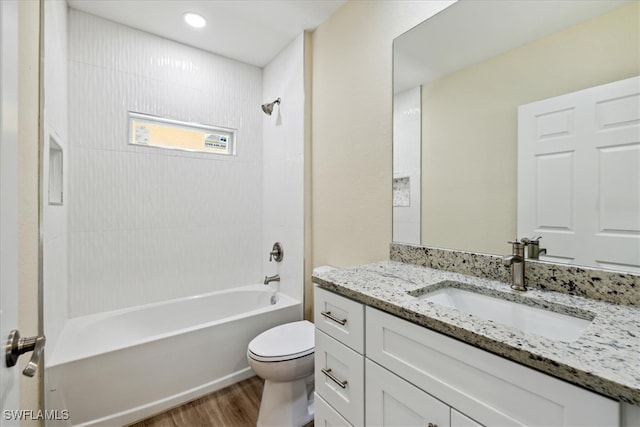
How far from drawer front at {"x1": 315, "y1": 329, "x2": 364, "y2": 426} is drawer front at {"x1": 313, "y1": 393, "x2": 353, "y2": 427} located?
0.02m

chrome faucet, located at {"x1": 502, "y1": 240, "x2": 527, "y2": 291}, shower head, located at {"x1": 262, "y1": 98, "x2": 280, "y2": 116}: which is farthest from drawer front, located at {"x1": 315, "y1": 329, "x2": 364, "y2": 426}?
shower head, located at {"x1": 262, "y1": 98, "x2": 280, "y2": 116}

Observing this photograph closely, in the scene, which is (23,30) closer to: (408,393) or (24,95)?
(24,95)

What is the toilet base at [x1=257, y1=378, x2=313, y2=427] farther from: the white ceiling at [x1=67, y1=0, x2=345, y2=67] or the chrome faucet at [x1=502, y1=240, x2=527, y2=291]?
the white ceiling at [x1=67, y1=0, x2=345, y2=67]

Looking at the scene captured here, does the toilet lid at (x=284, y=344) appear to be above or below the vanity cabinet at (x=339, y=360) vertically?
below

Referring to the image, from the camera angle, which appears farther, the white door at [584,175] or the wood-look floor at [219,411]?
the wood-look floor at [219,411]

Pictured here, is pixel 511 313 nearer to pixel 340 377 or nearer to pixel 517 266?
pixel 517 266

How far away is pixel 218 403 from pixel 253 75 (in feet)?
9.04

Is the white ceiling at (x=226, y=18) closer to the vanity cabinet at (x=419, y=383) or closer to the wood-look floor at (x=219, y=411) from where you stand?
the vanity cabinet at (x=419, y=383)

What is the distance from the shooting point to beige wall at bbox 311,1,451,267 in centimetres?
164

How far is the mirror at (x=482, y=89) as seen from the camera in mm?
948

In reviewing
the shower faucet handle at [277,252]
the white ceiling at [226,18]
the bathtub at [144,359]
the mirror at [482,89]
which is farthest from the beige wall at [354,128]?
the bathtub at [144,359]

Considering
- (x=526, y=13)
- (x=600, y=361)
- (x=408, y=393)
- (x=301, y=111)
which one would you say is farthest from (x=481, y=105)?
(x=301, y=111)

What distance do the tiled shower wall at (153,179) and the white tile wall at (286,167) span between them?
143 mm

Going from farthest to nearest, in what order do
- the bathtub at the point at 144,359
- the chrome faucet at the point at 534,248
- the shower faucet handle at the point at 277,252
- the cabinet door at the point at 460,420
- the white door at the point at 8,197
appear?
the shower faucet handle at the point at 277,252 < the bathtub at the point at 144,359 < the chrome faucet at the point at 534,248 < the cabinet door at the point at 460,420 < the white door at the point at 8,197
